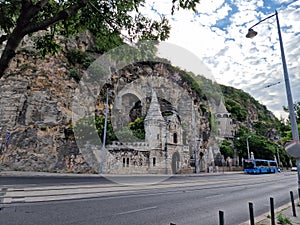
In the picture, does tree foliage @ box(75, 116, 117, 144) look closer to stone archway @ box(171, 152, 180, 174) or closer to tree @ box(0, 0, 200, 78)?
stone archway @ box(171, 152, 180, 174)

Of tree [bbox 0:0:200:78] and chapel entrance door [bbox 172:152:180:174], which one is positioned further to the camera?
chapel entrance door [bbox 172:152:180:174]

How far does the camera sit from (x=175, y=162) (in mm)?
31625

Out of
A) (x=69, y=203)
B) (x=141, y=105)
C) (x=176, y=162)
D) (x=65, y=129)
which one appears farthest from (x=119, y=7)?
(x=141, y=105)

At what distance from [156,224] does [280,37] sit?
834 cm

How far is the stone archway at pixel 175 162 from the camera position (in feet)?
101

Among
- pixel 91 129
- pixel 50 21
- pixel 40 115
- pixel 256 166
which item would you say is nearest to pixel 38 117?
pixel 40 115

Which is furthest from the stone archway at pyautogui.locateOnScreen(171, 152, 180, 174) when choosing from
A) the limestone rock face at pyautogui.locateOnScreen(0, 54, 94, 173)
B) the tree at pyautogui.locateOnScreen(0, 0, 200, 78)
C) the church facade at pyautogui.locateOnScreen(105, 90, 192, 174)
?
the tree at pyautogui.locateOnScreen(0, 0, 200, 78)

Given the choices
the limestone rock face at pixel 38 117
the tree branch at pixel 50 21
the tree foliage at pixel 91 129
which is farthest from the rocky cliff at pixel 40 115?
the tree branch at pixel 50 21

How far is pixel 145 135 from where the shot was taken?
30391 millimetres

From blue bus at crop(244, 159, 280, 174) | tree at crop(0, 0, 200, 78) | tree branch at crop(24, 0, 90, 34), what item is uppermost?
tree at crop(0, 0, 200, 78)

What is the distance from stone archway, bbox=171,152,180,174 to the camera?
101 feet

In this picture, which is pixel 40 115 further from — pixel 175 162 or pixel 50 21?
pixel 50 21

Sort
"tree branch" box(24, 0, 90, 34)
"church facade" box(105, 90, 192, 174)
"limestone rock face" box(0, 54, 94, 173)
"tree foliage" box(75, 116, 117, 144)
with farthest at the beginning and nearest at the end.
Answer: "tree foliage" box(75, 116, 117, 144) < "church facade" box(105, 90, 192, 174) < "limestone rock face" box(0, 54, 94, 173) < "tree branch" box(24, 0, 90, 34)

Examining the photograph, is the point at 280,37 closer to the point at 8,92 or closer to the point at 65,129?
the point at 65,129
